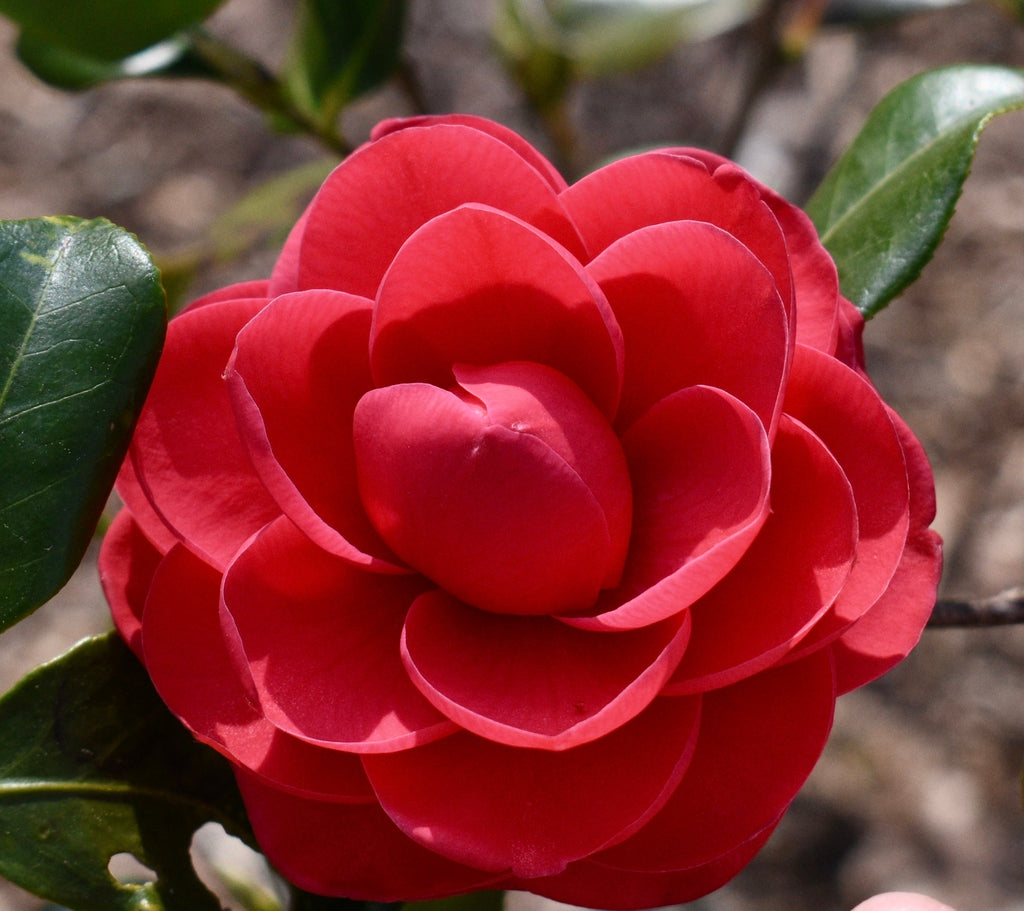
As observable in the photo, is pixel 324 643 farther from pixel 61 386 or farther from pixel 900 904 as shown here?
pixel 900 904

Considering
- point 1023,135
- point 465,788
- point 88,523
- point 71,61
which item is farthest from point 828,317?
point 1023,135

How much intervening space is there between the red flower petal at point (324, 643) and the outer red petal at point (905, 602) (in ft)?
0.79

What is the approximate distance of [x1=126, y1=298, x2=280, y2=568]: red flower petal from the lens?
0.65 meters

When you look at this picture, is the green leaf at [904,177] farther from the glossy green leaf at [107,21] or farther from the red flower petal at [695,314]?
the glossy green leaf at [107,21]

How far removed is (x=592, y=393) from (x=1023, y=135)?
7.33 ft

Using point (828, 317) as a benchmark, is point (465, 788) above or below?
below

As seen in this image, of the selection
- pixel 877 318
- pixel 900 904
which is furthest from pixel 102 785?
pixel 877 318

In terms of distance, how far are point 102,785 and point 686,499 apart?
422 mm

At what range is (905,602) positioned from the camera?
2.07 feet

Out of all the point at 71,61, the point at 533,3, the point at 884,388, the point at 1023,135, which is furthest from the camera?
the point at 1023,135

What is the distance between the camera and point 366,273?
0.67m

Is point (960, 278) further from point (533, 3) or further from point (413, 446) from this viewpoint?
point (413, 446)

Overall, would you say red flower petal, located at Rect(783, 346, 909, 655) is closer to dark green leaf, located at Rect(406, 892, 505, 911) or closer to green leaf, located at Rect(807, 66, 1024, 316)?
green leaf, located at Rect(807, 66, 1024, 316)

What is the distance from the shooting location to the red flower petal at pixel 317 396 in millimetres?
607
